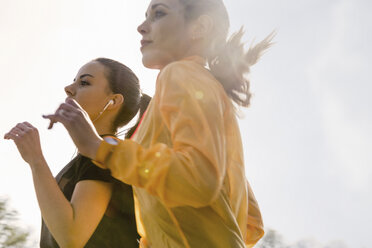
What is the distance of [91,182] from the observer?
8.08 ft

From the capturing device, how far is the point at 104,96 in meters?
3.11

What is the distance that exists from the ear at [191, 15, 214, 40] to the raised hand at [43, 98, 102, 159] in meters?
0.73

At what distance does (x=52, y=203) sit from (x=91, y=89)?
1120 millimetres

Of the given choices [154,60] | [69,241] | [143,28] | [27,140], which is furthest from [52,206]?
[143,28]

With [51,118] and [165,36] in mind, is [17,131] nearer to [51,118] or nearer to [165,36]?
[51,118]

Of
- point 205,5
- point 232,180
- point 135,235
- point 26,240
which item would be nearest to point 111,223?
point 135,235

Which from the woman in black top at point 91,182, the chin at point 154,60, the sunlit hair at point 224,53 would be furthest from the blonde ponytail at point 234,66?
the woman in black top at point 91,182

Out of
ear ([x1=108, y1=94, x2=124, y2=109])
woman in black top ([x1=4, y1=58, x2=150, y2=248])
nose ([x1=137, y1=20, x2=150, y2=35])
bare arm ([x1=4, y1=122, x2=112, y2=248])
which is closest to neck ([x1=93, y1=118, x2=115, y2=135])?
woman in black top ([x1=4, y1=58, x2=150, y2=248])

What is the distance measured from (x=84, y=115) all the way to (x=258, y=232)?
1.09m

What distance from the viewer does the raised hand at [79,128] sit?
1.57 metres

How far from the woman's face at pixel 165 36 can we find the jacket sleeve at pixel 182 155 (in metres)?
0.45

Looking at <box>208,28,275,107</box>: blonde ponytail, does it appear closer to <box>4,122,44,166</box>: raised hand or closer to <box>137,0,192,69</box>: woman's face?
<box>137,0,192,69</box>: woman's face

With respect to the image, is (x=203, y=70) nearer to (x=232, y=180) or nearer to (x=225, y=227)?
(x=232, y=180)

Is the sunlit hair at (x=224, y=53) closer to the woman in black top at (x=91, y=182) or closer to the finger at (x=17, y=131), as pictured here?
the woman in black top at (x=91, y=182)
